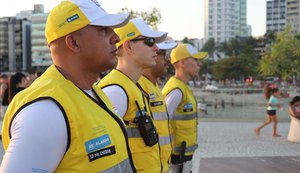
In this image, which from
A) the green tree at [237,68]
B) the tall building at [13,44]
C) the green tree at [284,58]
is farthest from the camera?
the tall building at [13,44]

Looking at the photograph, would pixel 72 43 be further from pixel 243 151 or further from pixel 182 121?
pixel 243 151

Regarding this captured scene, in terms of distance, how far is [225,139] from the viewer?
35.5 feet

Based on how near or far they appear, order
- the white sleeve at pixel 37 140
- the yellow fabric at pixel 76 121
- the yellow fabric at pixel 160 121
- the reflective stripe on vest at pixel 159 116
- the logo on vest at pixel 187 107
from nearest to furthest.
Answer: the white sleeve at pixel 37 140, the yellow fabric at pixel 76 121, the yellow fabric at pixel 160 121, the reflective stripe on vest at pixel 159 116, the logo on vest at pixel 187 107

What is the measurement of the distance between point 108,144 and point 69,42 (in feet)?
1.63

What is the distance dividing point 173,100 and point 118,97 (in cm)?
169

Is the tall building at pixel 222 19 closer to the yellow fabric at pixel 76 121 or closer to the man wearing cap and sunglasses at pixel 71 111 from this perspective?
the man wearing cap and sunglasses at pixel 71 111

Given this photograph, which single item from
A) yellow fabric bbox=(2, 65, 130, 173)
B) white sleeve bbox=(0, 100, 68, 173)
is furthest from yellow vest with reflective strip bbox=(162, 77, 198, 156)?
white sleeve bbox=(0, 100, 68, 173)

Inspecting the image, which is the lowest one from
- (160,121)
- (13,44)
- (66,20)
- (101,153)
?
(13,44)

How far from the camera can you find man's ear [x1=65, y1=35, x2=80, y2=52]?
1.97 m

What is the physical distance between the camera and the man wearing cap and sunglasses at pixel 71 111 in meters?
1.65

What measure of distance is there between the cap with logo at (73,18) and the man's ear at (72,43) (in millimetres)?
28

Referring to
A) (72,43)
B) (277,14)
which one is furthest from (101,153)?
(277,14)

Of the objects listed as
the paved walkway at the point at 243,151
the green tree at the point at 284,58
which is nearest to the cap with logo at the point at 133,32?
the paved walkway at the point at 243,151

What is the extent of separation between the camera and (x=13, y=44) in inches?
5167
